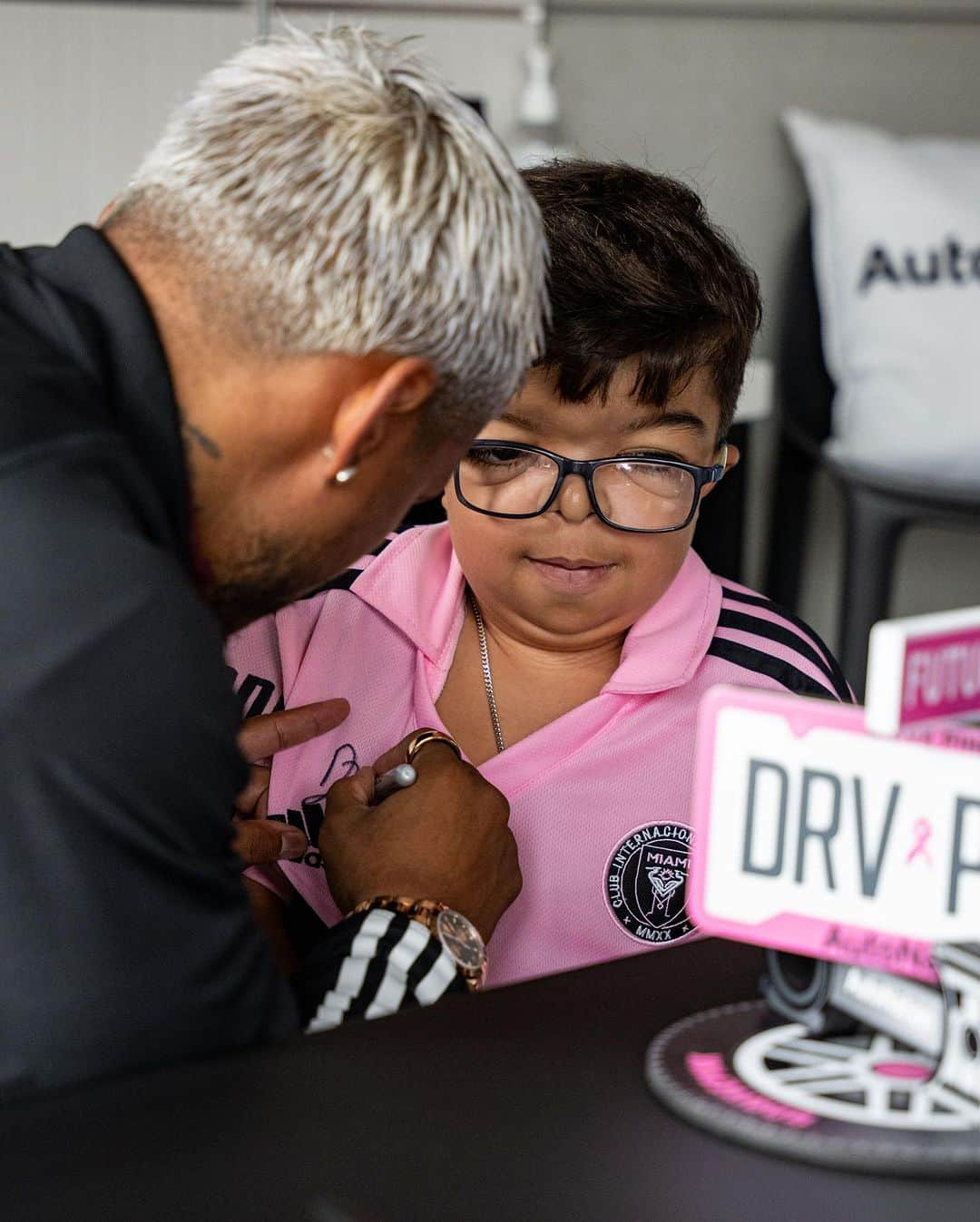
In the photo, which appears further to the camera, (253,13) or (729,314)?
(253,13)

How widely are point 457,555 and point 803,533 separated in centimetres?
214

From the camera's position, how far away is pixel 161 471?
0.81 meters

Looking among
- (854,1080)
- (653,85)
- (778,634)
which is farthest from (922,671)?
(653,85)

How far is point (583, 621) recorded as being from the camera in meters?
1.29

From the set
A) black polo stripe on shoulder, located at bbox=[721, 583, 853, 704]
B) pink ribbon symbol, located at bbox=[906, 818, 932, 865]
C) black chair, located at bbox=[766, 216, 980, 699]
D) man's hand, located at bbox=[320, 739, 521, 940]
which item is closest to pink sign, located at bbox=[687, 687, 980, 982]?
pink ribbon symbol, located at bbox=[906, 818, 932, 865]

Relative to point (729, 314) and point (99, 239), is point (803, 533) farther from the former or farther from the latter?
point (99, 239)

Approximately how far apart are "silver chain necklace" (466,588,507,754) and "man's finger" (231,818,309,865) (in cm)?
19

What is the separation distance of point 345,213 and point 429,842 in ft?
1.40

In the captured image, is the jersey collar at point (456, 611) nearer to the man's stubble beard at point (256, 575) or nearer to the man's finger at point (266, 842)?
the man's finger at point (266, 842)

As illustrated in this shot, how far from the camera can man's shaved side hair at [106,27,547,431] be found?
79cm

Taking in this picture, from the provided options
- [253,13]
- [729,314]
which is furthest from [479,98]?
[729,314]

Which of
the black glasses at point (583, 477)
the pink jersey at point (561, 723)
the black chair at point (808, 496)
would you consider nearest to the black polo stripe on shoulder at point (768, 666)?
the pink jersey at point (561, 723)

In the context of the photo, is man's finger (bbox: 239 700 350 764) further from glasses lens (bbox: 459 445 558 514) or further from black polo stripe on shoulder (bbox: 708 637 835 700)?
black polo stripe on shoulder (bbox: 708 637 835 700)

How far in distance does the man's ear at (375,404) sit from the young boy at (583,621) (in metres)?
0.36
